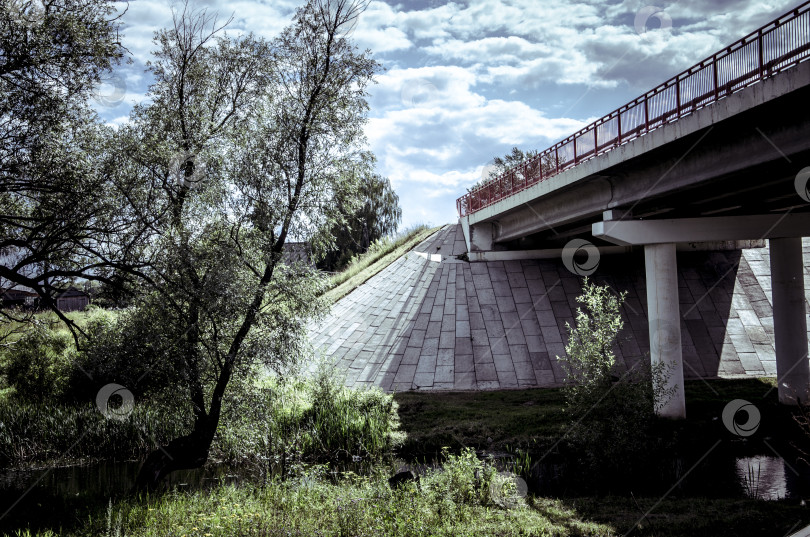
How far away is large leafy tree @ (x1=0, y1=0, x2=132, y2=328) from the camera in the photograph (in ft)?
39.8

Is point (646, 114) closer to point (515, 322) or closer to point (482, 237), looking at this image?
point (515, 322)

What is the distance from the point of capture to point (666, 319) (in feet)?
55.5

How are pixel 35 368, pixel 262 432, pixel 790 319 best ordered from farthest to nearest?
pixel 35 368 → pixel 790 319 → pixel 262 432

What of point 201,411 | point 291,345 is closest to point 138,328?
point 201,411

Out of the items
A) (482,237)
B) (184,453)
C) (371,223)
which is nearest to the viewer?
(184,453)

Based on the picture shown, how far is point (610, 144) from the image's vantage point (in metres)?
17.5

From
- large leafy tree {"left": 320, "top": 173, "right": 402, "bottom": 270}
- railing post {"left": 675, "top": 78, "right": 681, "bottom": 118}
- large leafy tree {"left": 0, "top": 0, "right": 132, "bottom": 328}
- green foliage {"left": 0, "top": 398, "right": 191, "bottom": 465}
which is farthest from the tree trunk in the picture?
large leafy tree {"left": 320, "top": 173, "right": 402, "bottom": 270}

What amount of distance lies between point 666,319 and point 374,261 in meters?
22.1

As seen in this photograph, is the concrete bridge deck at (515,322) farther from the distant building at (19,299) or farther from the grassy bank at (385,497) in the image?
the distant building at (19,299)

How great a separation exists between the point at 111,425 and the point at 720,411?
18.5m

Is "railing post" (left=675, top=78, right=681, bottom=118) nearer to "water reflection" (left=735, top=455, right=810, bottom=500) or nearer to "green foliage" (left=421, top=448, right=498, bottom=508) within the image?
"water reflection" (left=735, top=455, right=810, bottom=500)

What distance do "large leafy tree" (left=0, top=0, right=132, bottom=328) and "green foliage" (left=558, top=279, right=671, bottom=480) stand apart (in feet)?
36.7

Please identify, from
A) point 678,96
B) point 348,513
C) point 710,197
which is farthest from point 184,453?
point 710,197

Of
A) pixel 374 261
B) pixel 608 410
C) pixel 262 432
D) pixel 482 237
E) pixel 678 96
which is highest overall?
pixel 678 96
